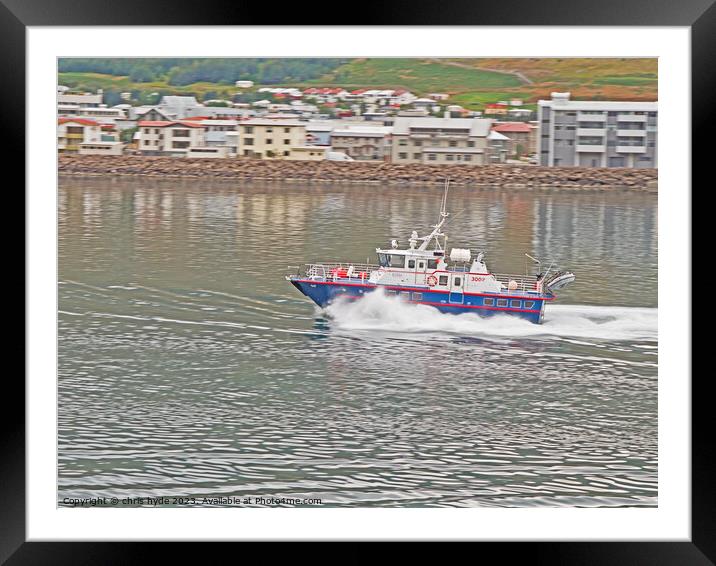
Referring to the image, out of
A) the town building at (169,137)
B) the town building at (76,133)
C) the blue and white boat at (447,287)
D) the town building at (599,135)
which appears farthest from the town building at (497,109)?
the blue and white boat at (447,287)

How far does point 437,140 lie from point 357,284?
6.74m

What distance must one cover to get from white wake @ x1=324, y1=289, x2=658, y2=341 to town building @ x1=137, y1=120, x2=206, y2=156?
6.92m

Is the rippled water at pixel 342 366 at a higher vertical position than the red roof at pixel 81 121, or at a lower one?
lower

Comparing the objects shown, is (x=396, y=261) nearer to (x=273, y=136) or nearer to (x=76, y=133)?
(x=273, y=136)

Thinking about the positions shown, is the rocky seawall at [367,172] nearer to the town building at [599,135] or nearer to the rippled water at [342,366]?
the town building at [599,135]

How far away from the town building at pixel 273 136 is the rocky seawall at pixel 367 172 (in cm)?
19

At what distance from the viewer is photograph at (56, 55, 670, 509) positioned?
505 cm

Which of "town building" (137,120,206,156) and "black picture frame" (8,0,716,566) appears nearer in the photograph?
"black picture frame" (8,0,716,566)

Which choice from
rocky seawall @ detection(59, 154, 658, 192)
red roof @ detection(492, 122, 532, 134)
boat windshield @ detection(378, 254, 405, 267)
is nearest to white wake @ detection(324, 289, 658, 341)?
boat windshield @ detection(378, 254, 405, 267)

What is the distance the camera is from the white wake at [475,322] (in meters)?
8.08

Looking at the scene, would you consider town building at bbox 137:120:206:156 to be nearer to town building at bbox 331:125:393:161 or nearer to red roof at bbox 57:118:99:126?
red roof at bbox 57:118:99:126
